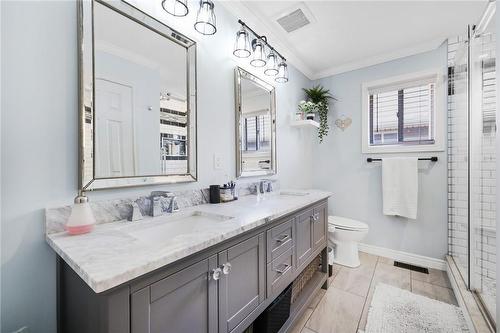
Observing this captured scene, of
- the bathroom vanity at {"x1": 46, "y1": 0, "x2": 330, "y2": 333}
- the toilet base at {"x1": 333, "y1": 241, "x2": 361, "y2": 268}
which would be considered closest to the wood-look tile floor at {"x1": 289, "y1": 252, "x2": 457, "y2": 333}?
the toilet base at {"x1": 333, "y1": 241, "x2": 361, "y2": 268}

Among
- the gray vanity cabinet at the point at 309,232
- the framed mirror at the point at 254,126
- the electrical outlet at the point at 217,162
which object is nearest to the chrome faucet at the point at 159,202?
the electrical outlet at the point at 217,162

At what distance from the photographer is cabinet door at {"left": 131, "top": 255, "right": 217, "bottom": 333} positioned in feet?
2.21

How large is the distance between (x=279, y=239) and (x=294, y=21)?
193cm

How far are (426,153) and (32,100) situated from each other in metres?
3.27

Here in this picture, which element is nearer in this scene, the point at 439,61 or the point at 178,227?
the point at 178,227

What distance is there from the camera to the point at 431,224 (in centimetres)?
249

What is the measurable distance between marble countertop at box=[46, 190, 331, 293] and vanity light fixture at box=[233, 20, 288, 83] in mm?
1255

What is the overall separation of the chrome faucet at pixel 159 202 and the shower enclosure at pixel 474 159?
1945 millimetres

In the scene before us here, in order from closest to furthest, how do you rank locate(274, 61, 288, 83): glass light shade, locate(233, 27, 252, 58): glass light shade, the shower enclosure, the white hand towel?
the shower enclosure → locate(233, 27, 252, 58): glass light shade → locate(274, 61, 288, 83): glass light shade → the white hand towel

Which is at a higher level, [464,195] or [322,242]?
[464,195]

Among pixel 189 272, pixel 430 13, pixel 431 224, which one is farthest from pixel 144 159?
pixel 431 224

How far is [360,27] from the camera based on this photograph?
2.17m

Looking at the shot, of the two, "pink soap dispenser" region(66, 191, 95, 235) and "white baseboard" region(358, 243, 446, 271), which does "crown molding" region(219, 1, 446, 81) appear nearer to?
"pink soap dispenser" region(66, 191, 95, 235)

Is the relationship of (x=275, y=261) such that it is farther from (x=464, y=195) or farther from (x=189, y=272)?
(x=464, y=195)
